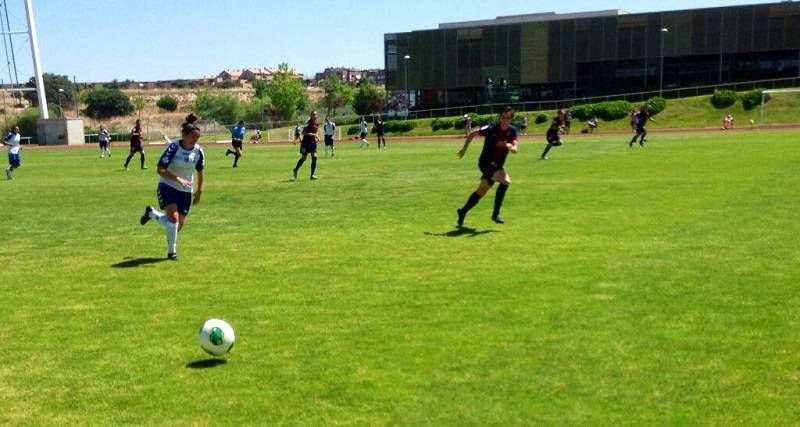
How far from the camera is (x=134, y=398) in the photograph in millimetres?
5809

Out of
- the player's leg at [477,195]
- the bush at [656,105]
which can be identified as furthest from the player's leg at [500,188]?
the bush at [656,105]

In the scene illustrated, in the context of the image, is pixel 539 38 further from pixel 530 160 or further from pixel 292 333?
pixel 292 333

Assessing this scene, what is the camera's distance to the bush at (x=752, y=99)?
6419cm

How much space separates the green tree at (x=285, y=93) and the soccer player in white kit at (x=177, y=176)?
10312cm

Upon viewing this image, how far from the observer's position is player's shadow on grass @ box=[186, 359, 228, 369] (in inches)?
254

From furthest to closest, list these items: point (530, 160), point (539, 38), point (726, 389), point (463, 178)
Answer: point (539, 38)
point (530, 160)
point (463, 178)
point (726, 389)

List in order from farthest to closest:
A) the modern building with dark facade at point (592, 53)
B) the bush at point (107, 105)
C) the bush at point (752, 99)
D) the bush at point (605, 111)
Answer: the bush at point (107, 105) < the modern building with dark facade at point (592, 53) < the bush at point (605, 111) < the bush at point (752, 99)

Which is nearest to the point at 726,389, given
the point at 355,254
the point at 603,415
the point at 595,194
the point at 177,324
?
the point at 603,415

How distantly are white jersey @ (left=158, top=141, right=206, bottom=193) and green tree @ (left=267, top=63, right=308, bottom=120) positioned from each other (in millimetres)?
103160

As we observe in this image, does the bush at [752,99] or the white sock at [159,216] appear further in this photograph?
the bush at [752,99]

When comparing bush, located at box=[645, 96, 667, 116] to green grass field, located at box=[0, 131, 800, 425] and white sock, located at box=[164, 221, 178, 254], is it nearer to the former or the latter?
green grass field, located at box=[0, 131, 800, 425]

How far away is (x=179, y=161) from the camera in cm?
1109

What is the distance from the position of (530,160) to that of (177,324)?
2406 centimetres

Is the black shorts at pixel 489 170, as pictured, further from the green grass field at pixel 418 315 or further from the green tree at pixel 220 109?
the green tree at pixel 220 109
